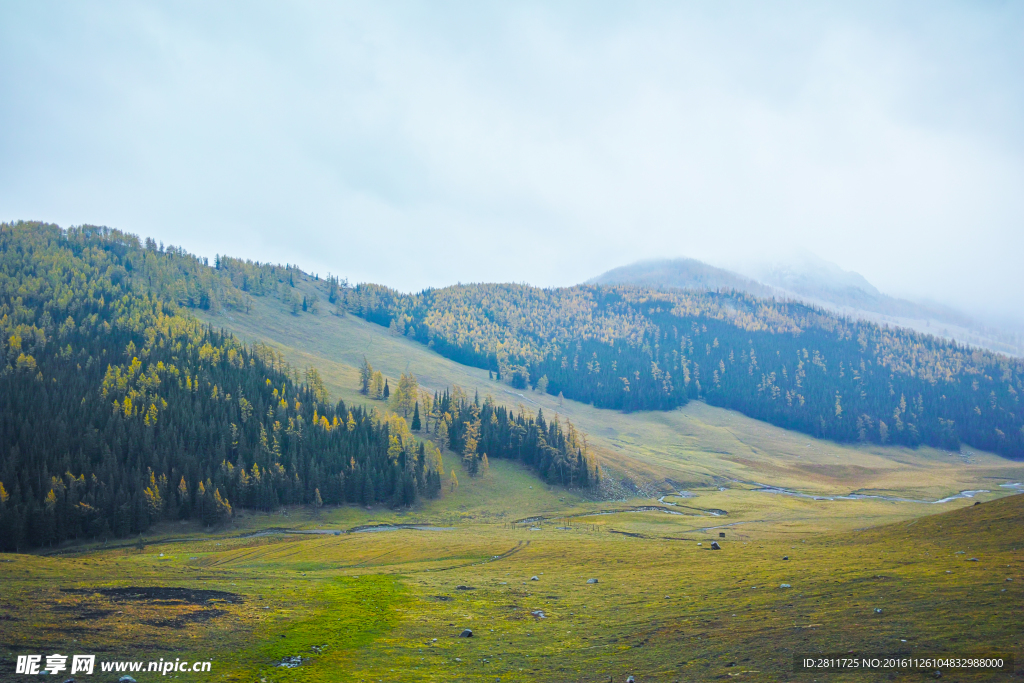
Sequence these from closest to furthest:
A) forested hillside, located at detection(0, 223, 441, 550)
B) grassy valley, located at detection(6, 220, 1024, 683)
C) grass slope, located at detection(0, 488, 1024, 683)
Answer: grass slope, located at detection(0, 488, 1024, 683)
grassy valley, located at detection(6, 220, 1024, 683)
forested hillside, located at detection(0, 223, 441, 550)

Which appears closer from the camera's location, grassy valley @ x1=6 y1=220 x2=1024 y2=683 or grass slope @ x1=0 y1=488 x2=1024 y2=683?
grass slope @ x1=0 y1=488 x2=1024 y2=683

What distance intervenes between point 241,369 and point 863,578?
165962 millimetres

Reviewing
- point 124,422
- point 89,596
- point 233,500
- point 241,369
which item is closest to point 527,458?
point 233,500

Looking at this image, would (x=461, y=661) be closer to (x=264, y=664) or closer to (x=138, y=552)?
(x=264, y=664)

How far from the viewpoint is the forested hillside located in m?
103

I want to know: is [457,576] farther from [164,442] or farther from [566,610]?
[164,442]

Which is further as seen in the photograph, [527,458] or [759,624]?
[527,458]

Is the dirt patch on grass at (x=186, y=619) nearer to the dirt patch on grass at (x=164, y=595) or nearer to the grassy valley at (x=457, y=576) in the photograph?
the grassy valley at (x=457, y=576)

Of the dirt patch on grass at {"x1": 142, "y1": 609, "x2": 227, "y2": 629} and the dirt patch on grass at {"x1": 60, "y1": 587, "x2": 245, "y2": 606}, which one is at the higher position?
the dirt patch on grass at {"x1": 142, "y1": 609, "x2": 227, "y2": 629}

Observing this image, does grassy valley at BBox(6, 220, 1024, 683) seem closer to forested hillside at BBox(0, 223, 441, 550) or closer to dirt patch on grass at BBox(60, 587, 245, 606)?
dirt patch on grass at BBox(60, 587, 245, 606)

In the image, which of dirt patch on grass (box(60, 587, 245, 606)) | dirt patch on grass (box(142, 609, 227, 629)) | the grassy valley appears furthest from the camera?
dirt patch on grass (box(60, 587, 245, 606))


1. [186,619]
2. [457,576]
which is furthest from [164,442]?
[186,619]

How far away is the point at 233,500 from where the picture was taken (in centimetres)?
11556

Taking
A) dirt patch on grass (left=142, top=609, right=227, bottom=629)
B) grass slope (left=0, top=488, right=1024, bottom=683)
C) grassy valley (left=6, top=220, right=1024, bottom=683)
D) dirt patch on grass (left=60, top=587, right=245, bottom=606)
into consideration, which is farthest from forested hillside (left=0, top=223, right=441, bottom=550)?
dirt patch on grass (left=142, top=609, right=227, bottom=629)
